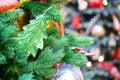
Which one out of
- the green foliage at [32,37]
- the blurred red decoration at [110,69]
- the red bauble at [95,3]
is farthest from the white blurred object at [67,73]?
the blurred red decoration at [110,69]

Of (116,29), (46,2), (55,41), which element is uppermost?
(46,2)

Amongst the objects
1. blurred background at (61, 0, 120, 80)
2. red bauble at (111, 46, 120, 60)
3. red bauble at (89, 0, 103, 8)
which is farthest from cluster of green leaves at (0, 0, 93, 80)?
red bauble at (111, 46, 120, 60)

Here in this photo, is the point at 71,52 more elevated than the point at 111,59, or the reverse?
the point at 71,52

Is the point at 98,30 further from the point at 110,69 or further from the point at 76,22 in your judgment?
the point at 110,69

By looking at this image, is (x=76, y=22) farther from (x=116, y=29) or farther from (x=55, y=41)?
(x=55, y=41)

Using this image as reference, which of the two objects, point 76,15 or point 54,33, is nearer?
point 54,33

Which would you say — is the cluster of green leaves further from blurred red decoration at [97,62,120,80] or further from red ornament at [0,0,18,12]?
blurred red decoration at [97,62,120,80]

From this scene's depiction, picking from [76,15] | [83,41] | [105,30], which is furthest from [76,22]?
[83,41]
